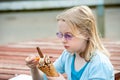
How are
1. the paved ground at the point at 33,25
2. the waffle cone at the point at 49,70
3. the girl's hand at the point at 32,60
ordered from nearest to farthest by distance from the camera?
the girl's hand at the point at 32,60 → the waffle cone at the point at 49,70 → the paved ground at the point at 33,25

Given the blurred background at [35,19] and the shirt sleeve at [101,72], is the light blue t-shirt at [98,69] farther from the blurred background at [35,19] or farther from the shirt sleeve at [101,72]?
the blurred background at [35,19]

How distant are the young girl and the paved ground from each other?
16.2 ft

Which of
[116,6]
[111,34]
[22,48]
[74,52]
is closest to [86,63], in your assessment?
[74,52]

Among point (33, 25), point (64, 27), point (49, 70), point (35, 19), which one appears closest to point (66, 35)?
point (64, 27)

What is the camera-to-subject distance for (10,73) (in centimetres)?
314

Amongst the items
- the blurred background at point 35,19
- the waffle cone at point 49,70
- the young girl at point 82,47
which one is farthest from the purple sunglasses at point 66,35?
the blurred background at point 35,19

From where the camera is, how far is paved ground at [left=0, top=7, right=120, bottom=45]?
8.25m

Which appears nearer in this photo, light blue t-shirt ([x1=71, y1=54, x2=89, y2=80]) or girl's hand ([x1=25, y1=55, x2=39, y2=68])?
girl's hand ([x1=25, y1=55, x2=39, y2=68])

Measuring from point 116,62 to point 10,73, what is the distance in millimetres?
943

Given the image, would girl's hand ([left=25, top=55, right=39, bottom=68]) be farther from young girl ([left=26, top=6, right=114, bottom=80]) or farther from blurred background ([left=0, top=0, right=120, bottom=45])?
blurred background ([left=0, top=0, right=120, bottom=45])

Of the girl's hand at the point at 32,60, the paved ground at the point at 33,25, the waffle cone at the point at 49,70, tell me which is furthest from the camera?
the paved ground at the point at 33,25

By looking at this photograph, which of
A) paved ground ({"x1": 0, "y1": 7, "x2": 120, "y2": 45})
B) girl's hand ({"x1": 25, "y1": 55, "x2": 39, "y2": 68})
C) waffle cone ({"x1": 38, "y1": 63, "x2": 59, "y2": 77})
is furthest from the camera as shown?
paved ground ({"x1": 0, "y1": 7, "x2": 120, "y2": 45})

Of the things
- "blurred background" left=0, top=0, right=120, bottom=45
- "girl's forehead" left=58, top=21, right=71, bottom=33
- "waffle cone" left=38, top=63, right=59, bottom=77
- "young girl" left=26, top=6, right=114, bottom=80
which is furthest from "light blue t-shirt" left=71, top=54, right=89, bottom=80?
"blurred background" left=0, top=0, right=120, bottom=45

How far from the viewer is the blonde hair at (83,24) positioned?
89.9 inches
